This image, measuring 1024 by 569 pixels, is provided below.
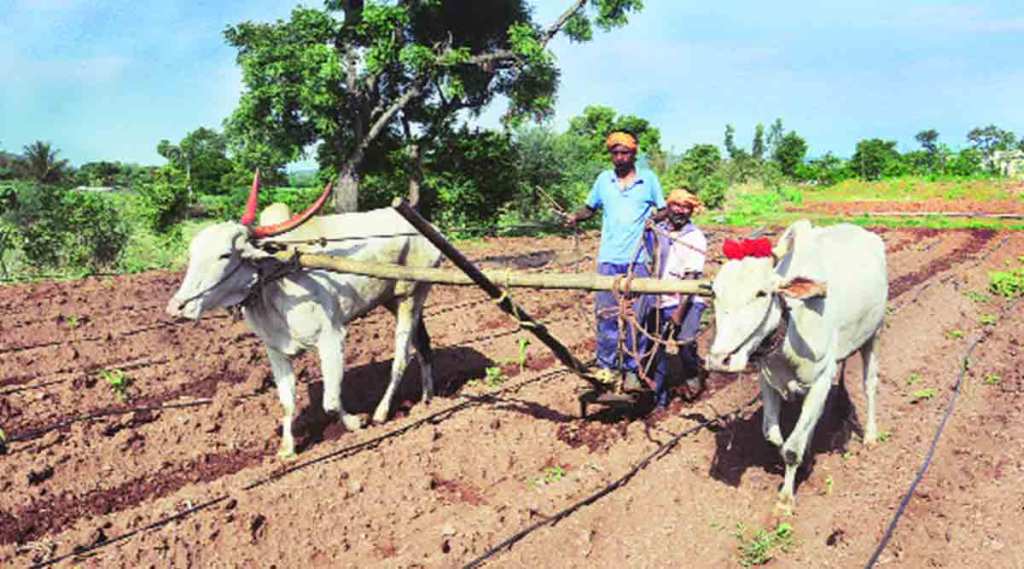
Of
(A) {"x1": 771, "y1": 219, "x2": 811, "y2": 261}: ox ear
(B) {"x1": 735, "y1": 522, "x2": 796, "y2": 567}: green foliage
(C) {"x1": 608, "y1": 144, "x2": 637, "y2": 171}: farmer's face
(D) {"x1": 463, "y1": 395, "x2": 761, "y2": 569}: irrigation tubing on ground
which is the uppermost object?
(C) {"x1": 608, "y1": 144, "x2": 637, "y2": 171}: farmer's face

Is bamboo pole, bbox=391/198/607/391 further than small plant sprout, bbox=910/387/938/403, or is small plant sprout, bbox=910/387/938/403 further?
small plant sprout, bbox=910/387/938/403

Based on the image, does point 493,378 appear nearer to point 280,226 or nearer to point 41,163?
point 280,226

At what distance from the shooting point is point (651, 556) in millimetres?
4473

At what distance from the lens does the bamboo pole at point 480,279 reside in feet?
14.4

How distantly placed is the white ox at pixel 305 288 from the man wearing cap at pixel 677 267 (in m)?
2.15

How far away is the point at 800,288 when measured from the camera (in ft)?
13.7

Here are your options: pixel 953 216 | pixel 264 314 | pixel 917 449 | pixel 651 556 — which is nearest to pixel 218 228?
pixel 264 314

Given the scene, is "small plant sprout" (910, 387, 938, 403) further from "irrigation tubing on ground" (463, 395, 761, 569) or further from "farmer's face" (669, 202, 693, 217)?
"farmer's face" (669, 202, 693, 217)

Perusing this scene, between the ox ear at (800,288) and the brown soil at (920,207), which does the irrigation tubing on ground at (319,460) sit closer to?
the ox ear at (800,288)

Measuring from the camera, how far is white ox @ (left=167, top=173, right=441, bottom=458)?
17.6 ft

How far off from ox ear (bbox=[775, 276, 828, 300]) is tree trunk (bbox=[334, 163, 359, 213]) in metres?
17.0

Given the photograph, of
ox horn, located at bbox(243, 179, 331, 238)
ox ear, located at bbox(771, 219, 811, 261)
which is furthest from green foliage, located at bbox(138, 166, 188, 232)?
ox ear, located at bbox(771, 219, 811, 261)

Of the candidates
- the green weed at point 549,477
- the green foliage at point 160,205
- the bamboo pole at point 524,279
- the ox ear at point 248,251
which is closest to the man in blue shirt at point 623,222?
the green weed at point 549,477

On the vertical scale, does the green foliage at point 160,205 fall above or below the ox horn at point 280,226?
above
